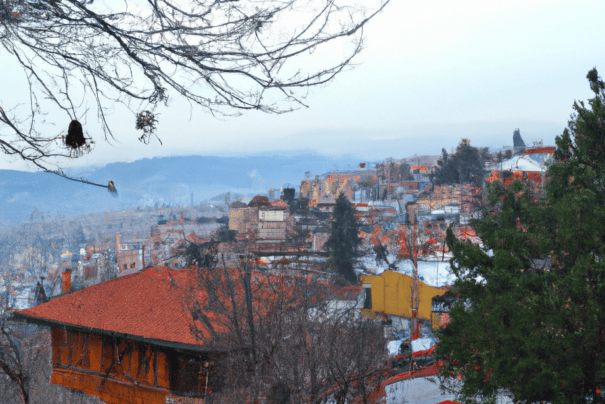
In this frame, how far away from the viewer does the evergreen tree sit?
28.9 m

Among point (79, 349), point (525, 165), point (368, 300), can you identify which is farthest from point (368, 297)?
point (79, 349)

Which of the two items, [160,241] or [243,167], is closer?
[160,241]

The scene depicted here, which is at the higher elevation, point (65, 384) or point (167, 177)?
point (167, 177)

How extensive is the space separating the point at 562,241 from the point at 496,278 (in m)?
1.38

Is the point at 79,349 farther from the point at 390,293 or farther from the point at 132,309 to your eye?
the point at 390,293

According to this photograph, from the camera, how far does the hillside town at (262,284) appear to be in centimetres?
925

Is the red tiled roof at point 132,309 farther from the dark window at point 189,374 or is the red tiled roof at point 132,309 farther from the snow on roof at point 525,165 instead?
the snow on roof at point 525,165

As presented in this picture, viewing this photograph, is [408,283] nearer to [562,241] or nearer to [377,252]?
[377,252]

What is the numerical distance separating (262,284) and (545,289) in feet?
16.8

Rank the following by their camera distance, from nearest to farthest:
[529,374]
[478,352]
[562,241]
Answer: [529,374], [562,241], [478,352]

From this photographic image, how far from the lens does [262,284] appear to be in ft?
34.5

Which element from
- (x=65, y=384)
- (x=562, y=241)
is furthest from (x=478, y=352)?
(x=65, y=384)

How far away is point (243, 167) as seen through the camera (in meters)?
51.3

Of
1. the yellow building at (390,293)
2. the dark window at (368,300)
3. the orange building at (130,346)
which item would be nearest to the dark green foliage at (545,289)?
the orange building at (130,346)
